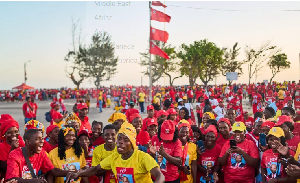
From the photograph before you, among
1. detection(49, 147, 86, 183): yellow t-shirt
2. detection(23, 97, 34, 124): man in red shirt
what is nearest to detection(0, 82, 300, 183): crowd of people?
detection(49, 147, 86, 183): yellow t-shirt

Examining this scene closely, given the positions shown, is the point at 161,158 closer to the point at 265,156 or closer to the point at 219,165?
the point at 219,165

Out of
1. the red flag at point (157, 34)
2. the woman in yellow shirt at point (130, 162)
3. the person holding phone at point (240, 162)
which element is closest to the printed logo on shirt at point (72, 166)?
the woman in yellow shirt at point (130, 162)

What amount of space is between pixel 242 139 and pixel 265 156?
56 centimetres

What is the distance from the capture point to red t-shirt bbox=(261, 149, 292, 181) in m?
3.80

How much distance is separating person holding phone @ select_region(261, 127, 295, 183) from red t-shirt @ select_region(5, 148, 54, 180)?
118 inches

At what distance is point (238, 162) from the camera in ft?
14.0

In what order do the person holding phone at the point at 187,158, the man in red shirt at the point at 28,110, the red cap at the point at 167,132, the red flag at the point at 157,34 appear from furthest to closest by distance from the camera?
the red flag at the point at 157,34 < the man in red shirt at the point at 28,110 < the person holding phone at the point at 187,158 < the red cap at the point at 167,132

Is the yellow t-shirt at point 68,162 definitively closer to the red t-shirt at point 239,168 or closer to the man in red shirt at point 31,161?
the man in red shirt at point 31,161

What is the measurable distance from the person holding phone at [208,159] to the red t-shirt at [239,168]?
240mm

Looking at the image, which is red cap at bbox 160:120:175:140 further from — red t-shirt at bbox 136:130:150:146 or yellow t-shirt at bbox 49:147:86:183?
yellow t-shirt at bbox 49:147:86:183

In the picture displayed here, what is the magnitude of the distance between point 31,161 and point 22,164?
0.12 meters

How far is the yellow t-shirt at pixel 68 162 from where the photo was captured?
13.3ft

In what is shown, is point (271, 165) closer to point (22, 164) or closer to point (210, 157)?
point (210, 157)

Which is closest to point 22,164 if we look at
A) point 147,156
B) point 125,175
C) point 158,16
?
point 125,175
